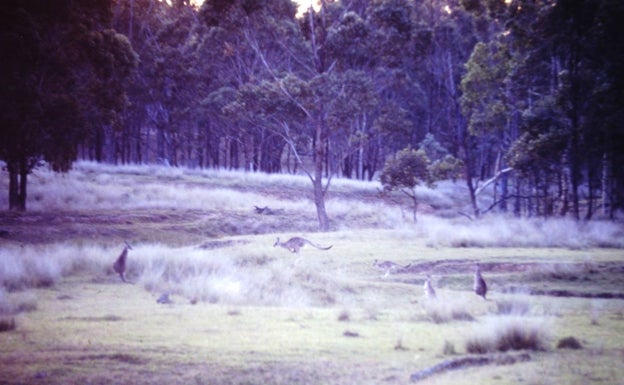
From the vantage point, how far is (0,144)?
21422 millimetres

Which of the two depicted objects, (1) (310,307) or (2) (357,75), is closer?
(1) (310,307)

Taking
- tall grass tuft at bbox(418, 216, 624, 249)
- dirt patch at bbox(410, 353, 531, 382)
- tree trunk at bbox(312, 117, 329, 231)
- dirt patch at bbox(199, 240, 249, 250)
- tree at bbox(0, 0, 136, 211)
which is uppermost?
tree at bbox(0, 0, 136, 211)

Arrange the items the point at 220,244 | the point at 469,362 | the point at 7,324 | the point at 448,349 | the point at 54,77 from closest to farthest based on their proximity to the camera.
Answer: the point at 469,362 → the point at 448,349 → the point at 7,324 → the point at 220,244 → the point at 54,77

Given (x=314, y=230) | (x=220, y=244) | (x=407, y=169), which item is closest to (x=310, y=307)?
(x=220, y=244)

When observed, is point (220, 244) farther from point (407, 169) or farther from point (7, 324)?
point (407, 169)

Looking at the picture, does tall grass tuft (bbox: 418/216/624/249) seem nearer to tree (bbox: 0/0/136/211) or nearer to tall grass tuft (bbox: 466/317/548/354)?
tall grass tuft (bbox: 466/317/548/354)

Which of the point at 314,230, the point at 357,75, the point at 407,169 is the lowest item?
the point at 314,230

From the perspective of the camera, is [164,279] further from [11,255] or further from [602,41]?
[602,41]

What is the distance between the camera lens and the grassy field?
21.6ft

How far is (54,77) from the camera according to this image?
2402 cm

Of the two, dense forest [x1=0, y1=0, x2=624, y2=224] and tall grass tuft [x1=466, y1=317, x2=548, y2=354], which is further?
dense forest [x1=0, y1=0, x2=624, y2=224]

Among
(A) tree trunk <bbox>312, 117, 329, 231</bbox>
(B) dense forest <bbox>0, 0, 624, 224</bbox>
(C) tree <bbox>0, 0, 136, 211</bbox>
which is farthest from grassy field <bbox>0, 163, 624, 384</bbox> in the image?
(A) tree trunk <bbox>312, 117, 329, 231</bbox>

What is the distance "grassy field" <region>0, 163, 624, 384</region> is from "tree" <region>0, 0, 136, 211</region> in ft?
8.81

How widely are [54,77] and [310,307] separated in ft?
57.7
